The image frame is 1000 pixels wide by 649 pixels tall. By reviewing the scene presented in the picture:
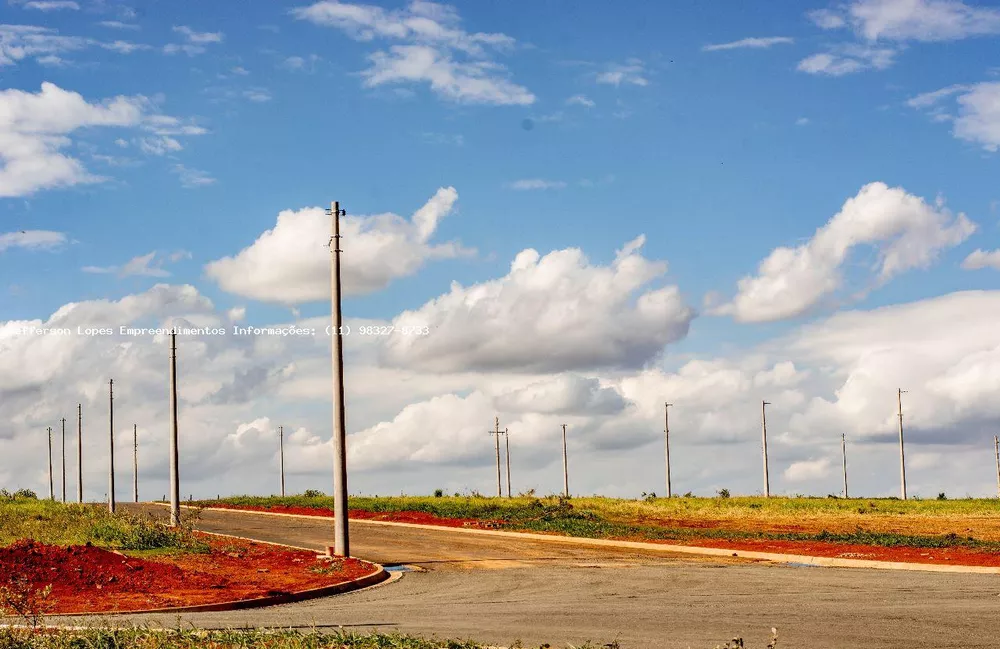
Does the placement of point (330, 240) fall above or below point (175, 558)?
above

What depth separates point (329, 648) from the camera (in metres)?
11.5

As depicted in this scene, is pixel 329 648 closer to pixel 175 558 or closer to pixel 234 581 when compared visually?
pixel 234 581

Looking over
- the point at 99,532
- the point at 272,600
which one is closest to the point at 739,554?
the point at 272,600

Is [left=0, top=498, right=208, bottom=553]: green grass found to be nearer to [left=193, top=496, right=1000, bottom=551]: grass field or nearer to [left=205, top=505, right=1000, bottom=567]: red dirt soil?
[left=205, top=505, right=1000, bottom=567]: red dirt soil

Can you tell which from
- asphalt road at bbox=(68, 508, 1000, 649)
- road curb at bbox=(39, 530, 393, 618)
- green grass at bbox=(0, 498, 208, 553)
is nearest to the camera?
asphalt road at bbox=(68, 508, 1000, 649)

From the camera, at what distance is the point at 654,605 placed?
1755cm

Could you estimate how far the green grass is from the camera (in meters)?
29.1

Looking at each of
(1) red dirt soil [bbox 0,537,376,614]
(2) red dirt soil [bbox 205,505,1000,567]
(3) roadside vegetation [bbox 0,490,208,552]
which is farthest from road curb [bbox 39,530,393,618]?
(2) red dirt soil [bbox 205,505,1000,567]

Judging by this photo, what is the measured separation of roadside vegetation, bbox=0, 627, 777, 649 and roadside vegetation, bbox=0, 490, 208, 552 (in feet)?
52.1

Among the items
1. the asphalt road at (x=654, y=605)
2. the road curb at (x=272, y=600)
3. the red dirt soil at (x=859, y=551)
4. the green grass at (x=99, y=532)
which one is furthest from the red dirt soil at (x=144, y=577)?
the red dirt soil at (x=859, y=551)

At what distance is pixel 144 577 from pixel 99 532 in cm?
1029

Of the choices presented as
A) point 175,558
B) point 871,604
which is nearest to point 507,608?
point 871,604

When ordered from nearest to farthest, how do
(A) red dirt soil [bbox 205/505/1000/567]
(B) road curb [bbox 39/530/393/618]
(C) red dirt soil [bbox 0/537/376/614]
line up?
(B) road curb [bbox 39/530/393/618] < (C) red dirt soil [bbox 0/537/376/614] < (A) red dirt soil [bbox 205/505/1000/567]

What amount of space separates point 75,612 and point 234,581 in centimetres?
466
